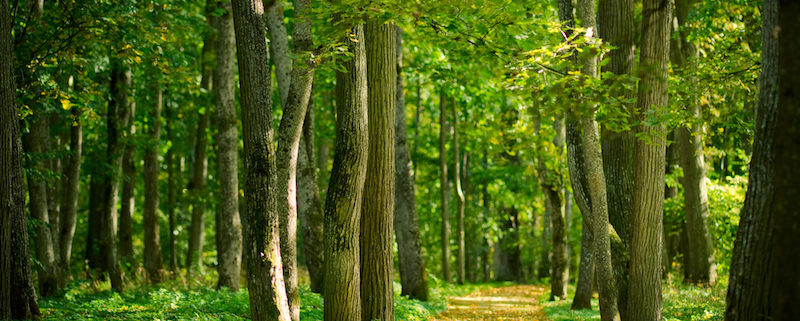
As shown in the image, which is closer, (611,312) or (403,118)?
(611,312)

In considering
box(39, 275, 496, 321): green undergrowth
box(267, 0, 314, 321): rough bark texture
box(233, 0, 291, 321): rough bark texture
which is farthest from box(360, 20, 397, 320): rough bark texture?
box(39, 275, 496, 321): green undergrowth

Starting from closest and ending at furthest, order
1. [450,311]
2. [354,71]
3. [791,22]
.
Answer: [791,22] → [354,71] → [450,311]

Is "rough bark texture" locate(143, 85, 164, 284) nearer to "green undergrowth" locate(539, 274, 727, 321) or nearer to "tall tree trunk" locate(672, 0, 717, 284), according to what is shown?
"green undergrowth" locate(539, 274, 727, 321)

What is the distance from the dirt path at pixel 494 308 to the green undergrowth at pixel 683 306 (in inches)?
20.3

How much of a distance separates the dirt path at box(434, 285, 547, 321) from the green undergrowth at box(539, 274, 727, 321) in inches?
20.3

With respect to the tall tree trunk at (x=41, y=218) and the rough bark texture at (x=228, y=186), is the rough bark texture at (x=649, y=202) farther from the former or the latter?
the tall tree trunk at (x=41, y=218)

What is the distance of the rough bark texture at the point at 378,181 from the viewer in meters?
8.71

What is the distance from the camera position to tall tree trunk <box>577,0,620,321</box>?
352 inches

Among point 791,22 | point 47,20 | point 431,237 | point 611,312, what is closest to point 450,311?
point 611,312

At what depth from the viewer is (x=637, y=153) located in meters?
8.99

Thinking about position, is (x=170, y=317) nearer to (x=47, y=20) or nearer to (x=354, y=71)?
(x=354, y=71)

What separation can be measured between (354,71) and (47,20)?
A: 7.77 metres

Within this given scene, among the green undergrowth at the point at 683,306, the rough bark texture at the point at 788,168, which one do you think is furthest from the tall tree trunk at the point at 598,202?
the rough bark texture at the point at 788,168

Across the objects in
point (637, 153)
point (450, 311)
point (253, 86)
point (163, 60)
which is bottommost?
point (450, 311)
